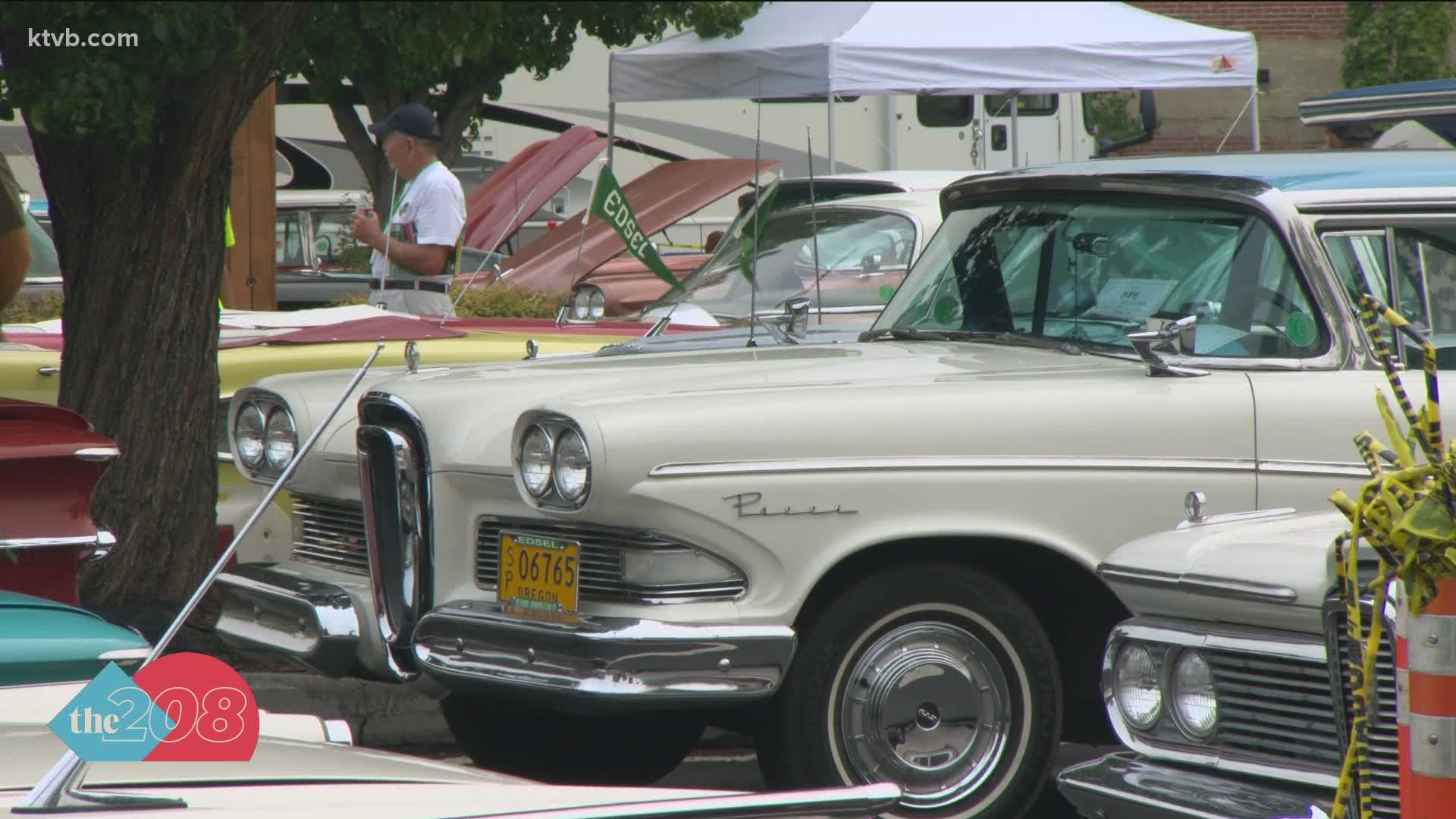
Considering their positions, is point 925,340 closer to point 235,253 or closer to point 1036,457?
point 1036,457

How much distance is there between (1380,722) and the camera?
305cm

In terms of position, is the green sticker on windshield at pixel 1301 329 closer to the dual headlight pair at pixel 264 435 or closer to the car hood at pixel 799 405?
the car hood at pixel 799 405

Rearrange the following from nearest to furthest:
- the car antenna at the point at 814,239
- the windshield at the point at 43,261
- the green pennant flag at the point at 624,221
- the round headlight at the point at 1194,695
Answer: the round headlight at the point at 1194,695, the car antenna at the point at 814,239, the green pennant flag at the point at 624,221, the windshield at the point at 43,261

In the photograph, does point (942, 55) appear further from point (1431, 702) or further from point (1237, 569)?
point (1431, 702)

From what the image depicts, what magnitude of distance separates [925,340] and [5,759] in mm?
3509

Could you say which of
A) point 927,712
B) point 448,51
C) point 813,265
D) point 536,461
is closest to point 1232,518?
point 927,712

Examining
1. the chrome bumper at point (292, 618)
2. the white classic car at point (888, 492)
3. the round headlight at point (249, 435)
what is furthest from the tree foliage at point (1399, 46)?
the chrome bumper at point (292, 618)

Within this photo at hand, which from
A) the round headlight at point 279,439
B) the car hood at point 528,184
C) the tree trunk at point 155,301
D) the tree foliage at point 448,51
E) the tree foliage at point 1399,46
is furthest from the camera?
the tree foliage at point 1399,46

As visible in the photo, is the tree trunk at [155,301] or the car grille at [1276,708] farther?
the tree trunk at [155,301]

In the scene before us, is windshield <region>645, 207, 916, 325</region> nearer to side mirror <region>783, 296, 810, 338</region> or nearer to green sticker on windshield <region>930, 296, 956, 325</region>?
side mirror <region>783, 296, 810, 338</region>

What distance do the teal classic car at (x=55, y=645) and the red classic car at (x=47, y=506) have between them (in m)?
1.03

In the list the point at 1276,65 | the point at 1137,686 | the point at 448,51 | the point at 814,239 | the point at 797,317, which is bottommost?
the point at 1137,686

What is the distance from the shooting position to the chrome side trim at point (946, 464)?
13.5 ft

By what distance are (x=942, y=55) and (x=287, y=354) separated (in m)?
7.31
